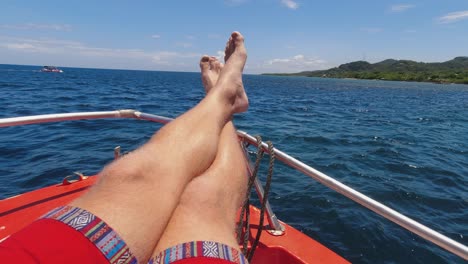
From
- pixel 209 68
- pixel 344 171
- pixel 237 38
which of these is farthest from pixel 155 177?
pixel 344 171

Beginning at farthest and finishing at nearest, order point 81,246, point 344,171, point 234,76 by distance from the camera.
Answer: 1. point 344,171
2. point 234,76
3. point 81,246

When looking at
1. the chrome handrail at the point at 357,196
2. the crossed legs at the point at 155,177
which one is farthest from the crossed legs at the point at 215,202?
the chrome handrail at the point at 357,196

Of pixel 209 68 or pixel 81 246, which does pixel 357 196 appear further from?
pixel 209 68

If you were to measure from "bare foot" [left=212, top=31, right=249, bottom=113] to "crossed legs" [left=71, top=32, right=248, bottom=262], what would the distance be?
0.97 feet

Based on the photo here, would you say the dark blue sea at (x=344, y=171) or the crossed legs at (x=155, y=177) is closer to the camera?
the crossed legs at (x=155, y=177)

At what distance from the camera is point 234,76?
2.18m

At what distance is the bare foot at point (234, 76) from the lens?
1937mm

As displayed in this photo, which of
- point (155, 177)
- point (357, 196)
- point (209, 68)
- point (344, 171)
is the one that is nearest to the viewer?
point (155, 177)

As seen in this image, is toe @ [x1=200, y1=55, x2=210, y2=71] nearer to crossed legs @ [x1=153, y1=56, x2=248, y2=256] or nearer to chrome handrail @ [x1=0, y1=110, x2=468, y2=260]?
chrome handrail @ [x1=0, y1=110, x2=468, y2=260]

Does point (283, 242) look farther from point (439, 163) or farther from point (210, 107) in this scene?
point (439, 163)

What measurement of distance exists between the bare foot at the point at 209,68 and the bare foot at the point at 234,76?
0.14 meters

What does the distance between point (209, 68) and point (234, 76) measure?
0.66m

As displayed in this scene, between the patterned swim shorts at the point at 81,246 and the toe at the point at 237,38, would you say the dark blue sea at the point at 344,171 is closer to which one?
the toe at the point at 237,38

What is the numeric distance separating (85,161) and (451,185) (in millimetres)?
6069
